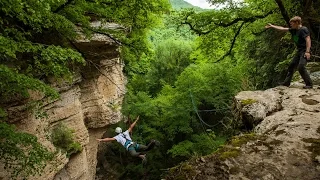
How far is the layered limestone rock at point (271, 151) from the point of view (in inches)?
133

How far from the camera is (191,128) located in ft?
65.8

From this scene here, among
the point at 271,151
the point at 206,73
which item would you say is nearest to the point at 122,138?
the point at 271,151

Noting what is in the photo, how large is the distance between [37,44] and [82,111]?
692 cm

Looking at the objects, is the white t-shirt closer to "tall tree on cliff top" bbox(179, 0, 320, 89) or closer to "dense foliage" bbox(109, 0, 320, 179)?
"dense foliage" bbox(109, 0, 320, 179)

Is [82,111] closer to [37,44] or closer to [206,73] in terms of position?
[37,44]

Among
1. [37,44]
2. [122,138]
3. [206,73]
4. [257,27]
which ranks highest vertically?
[257,27]

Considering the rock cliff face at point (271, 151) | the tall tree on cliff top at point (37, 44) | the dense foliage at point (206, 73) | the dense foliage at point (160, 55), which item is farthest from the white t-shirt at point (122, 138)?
the rock cliff face at point (271, 151)

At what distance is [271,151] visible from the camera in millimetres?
3914

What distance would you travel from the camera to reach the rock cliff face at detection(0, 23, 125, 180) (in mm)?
9797

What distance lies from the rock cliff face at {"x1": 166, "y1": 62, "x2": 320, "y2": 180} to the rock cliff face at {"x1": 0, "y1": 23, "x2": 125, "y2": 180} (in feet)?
14.3

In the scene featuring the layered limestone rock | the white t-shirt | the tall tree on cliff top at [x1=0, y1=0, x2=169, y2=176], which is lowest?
the white t-shirt

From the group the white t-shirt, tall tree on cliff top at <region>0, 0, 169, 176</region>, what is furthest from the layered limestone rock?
the white t-shirt

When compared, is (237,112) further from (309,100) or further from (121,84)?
(121,84)

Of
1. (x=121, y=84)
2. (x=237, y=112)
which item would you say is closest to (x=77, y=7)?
(x=237, y=112)
